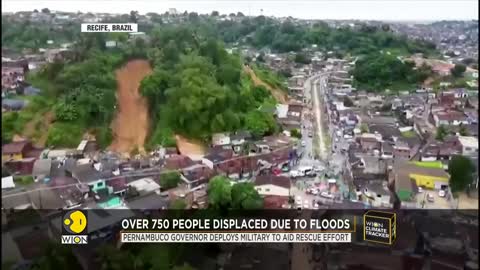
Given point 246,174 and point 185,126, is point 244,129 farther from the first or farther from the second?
point 246,174

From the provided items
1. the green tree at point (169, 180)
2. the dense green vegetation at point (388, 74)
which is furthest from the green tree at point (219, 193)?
the dense green vegetation at point (388, 74)

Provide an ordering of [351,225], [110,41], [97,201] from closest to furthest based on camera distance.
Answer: [351,225]
[97,201]
[110,41]

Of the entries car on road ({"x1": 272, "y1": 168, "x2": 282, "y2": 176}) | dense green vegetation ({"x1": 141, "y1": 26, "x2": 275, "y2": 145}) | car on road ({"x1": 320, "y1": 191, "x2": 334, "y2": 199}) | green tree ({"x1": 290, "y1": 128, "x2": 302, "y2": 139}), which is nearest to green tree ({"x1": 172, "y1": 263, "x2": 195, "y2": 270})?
car on road ({"x1": 320, "y1": 191, "x2": 334, "y2": 199})

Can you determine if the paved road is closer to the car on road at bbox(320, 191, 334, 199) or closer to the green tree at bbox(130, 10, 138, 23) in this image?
the car on road at bbox(320, 191, 334, 199)

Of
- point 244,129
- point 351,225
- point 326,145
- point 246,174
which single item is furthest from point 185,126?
point 351,225

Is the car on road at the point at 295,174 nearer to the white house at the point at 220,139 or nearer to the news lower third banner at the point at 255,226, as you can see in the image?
the news lower third banner at the point at 255,226
